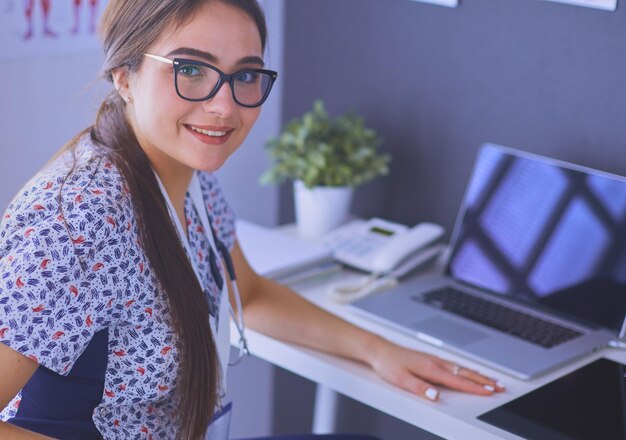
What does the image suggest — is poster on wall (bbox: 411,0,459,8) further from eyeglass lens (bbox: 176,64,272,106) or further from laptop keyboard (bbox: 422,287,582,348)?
eyeglass lens (bbox: 176,64,272,106)

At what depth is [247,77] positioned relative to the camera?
4.40 ft

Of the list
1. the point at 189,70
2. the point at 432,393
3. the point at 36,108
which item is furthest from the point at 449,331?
the point at 36,108

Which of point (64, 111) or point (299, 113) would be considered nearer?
point (64, 111)

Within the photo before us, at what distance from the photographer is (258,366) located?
2.40 m

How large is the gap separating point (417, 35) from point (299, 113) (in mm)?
396

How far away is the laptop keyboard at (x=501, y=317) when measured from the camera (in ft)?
5.40

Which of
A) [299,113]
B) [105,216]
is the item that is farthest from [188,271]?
[299,113]

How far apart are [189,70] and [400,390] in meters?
0.58

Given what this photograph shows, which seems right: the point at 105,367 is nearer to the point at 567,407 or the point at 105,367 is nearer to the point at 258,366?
the point at 567,407

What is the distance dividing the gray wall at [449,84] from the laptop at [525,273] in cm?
12

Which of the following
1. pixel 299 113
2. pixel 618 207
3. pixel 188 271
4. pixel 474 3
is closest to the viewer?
pixel 188 271

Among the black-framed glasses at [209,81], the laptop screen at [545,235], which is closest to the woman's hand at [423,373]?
the laptop screen at [545,235]

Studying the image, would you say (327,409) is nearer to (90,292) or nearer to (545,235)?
(545,235)

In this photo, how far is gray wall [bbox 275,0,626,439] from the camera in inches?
71.2
